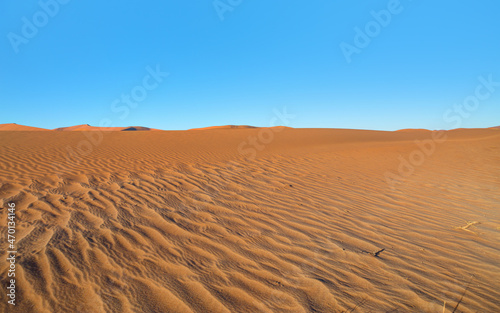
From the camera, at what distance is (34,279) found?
1.92m

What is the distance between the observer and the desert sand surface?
1.83 metres

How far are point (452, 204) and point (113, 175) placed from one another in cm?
733

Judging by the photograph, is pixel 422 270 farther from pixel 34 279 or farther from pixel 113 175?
pixel 113 175

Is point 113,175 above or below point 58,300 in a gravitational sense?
above

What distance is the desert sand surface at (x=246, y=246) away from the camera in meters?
1.83

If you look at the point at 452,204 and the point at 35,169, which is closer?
the point at 452,204

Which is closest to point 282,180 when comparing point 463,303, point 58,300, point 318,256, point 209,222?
point 209,222

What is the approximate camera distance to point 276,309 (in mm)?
1747

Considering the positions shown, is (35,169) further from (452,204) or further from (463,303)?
(452,204)

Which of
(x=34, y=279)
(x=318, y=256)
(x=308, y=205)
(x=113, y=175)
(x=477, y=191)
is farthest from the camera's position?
(x=113, y=175)

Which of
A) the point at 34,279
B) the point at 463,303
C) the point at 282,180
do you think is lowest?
the point at 463,303

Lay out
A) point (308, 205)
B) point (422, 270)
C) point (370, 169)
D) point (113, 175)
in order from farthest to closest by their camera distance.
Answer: point (370, 169), point (113, 175), point (308, 205), point (422, 270)

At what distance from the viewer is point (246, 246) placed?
2.63 meters

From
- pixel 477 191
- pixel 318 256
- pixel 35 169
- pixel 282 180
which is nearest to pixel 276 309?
pixel 318 256
